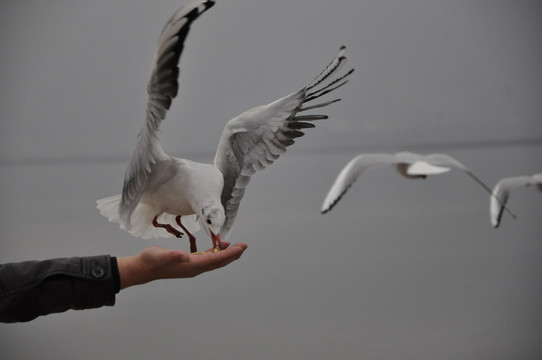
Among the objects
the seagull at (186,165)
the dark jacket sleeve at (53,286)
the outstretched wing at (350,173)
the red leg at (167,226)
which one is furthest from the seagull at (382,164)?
the dark jacket sleeve at (53,286)

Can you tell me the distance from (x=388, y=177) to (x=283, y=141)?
2.20m

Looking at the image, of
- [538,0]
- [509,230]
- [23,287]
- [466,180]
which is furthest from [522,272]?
[538,0]

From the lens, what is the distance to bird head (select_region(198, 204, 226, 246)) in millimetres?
926

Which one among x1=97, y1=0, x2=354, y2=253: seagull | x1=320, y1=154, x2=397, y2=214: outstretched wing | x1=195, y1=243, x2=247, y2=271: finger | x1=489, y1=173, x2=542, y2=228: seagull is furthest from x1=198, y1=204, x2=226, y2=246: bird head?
x1=489, y1=173, x2=542, y2=228: seagull

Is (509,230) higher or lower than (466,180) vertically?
lower

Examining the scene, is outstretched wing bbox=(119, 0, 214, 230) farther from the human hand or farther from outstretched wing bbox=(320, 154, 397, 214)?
outstretched wing bbox=(320, 154, 397, 214)

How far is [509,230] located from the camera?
2.37 m

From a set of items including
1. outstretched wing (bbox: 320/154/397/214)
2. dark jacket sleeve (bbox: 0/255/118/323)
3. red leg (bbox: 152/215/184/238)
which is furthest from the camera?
outstretched wing (bbox: 320/154/397/214)

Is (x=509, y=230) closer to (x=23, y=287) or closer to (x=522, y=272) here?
(x=522, y=272)

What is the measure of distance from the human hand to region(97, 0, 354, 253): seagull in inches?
4.2

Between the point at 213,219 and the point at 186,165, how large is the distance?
0.12m

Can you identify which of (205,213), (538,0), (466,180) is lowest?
(205,213)

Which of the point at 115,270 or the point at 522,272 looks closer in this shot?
the point at 115,270

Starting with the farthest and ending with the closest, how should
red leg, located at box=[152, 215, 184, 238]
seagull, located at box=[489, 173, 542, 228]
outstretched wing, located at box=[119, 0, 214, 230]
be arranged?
1. seagull, located at box=[489, 173, 542, 228]
2. red leg, located at box=[152, 215, 184, 238]
3. outstretched wing, located at box=[119, 0, 214, 230]
